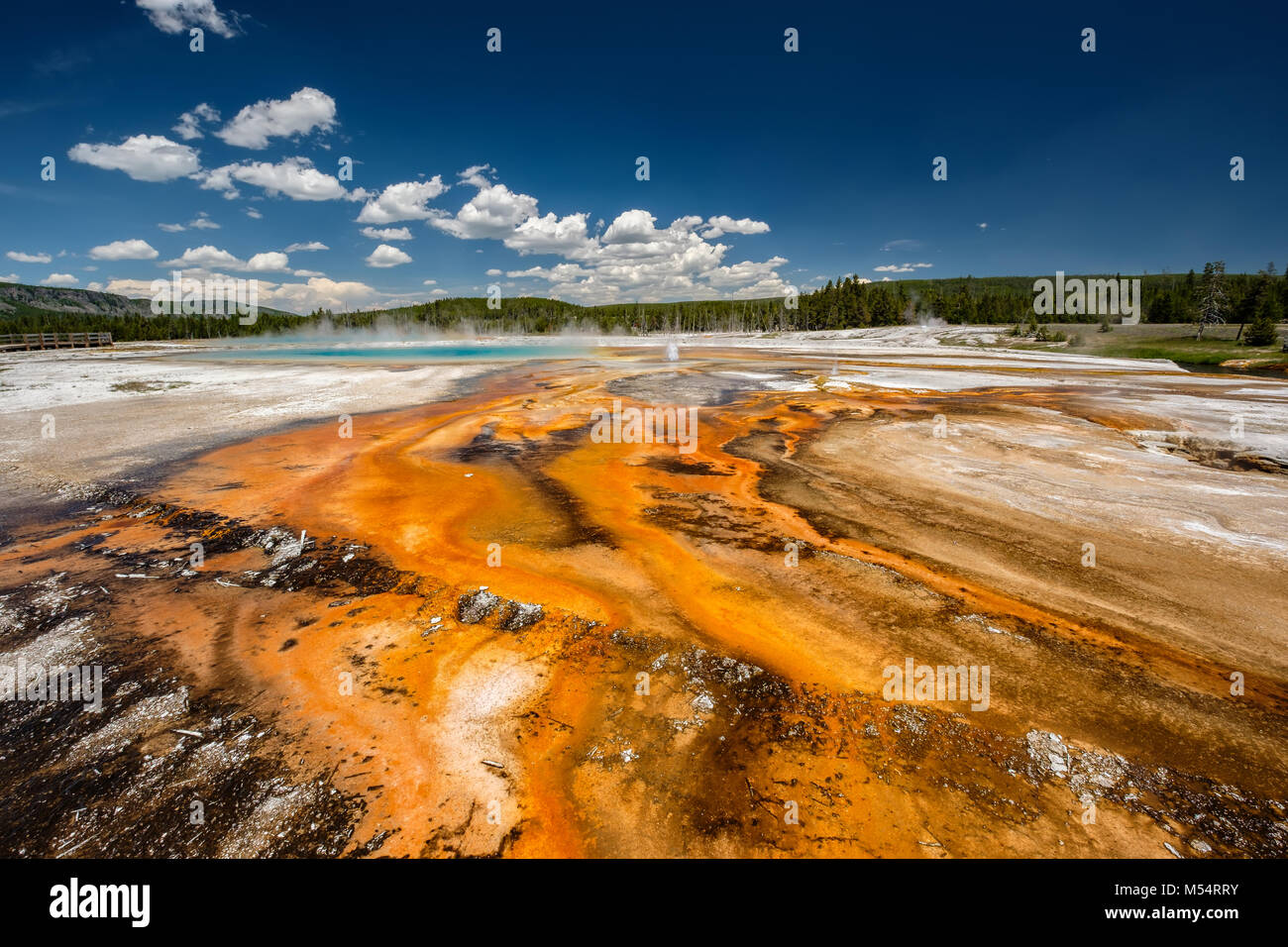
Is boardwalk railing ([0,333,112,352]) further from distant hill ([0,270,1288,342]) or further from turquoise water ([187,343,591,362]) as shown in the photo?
distant hill ([0,270,1288,342])

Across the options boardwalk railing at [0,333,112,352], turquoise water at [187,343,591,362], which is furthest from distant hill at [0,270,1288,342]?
turquoise water at [187,343,591,362]

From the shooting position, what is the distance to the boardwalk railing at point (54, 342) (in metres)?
48.8

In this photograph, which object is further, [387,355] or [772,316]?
[772,316]

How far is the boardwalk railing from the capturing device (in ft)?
160

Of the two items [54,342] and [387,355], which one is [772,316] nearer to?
[387,355]

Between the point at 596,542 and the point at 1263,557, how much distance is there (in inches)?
363

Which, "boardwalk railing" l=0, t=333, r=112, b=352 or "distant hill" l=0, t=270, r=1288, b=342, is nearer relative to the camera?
"boardwalk railing" l=0, t=333, r=112, b=352

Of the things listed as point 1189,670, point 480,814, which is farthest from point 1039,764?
point 480,814

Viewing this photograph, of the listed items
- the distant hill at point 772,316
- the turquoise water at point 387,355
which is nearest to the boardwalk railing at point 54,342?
the turquoise water at point 387,355

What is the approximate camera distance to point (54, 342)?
51.7 meters

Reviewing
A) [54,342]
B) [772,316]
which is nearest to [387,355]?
[54,342]

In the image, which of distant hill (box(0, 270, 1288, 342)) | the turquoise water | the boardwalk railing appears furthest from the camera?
distant hill (box(0, 270, 1288, 342))

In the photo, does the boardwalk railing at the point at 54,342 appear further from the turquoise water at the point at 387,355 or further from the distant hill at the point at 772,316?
the distant hill at the point at 772,316
